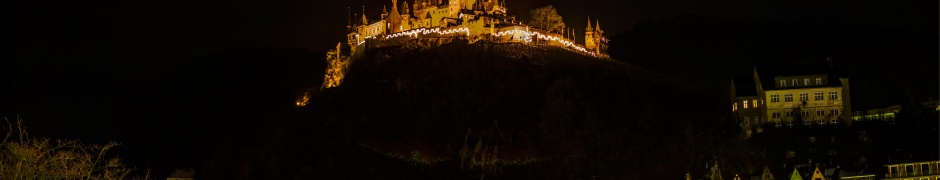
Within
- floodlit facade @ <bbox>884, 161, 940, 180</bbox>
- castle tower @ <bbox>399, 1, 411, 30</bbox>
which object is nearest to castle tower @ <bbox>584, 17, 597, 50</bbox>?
→ castle tower @ <bbox>399, 1, 411, 30</bbox>

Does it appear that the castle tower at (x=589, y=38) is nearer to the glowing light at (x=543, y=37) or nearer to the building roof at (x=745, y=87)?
the glowing light at (x=543, y=37)

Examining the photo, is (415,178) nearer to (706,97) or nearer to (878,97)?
(706,97)

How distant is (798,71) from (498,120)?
24.4 meters

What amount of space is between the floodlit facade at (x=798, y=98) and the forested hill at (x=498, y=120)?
2610 millimetres

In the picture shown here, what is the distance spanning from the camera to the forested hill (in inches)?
3233

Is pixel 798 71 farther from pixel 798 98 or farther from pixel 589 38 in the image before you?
pixel 589 38

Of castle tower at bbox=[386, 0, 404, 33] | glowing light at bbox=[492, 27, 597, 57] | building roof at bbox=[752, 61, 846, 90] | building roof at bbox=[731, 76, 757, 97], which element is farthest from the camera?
castle tower at bbox=[386, 0, 404, 33]

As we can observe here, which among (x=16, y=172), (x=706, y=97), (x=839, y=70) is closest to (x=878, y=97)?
(x=839, y=70)

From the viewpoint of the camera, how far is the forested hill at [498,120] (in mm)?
82125

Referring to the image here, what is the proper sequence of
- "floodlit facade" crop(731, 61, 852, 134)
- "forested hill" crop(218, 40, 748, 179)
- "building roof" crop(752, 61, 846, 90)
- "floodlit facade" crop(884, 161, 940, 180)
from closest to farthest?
"floodlit facade" crop(884, 161, 940, 180) < "floodlit facade" crop(731, 61, 852, 134) < "building roof" crop(752, 61, 846, 90) < "forested hill" crop(218, 40, 748, 179)

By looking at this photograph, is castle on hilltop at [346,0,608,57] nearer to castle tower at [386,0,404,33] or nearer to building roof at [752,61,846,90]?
castle tower at [386,0,404,33]

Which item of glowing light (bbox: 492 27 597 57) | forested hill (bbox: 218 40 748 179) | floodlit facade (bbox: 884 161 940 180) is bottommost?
floodlit facade (bbox: 884 161 940 180)

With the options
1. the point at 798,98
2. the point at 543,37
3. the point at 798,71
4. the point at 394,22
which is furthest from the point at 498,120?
the point at 394,22

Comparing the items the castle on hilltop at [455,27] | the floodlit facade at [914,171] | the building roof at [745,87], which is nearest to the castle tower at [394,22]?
the castle on hilltop at [455,27]
